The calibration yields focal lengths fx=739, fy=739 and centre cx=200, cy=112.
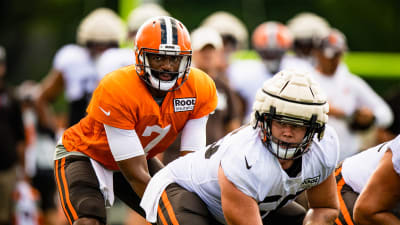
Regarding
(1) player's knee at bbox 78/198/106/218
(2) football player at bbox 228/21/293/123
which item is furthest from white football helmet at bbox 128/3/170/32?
(1) player's knee at bbox 78/198/106/218

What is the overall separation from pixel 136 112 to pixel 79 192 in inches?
22.3

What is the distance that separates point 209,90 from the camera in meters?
4.44

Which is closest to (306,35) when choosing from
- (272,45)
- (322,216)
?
(272,45)

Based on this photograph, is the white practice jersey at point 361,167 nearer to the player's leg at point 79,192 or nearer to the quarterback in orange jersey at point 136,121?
the quarterback in orange jersey at point 136,121

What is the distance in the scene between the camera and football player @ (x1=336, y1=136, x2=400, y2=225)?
365 cm

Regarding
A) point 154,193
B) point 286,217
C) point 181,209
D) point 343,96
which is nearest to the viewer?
point 181,209

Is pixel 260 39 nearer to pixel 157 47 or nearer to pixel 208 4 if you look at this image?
pixel 157 47

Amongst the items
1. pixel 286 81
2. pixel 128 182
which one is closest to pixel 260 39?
pixel 128 182

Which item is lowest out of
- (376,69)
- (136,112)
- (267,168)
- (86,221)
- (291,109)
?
(376,69)

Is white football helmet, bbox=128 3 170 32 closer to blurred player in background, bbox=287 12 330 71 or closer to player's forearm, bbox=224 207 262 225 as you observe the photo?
blurred player in background, bbox=287 12 330 71

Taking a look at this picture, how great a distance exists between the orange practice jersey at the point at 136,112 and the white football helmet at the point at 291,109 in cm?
80

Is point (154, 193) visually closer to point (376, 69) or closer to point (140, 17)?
point (140, 17)

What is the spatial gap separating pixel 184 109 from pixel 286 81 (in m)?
0.92

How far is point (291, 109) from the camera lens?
138 inches
